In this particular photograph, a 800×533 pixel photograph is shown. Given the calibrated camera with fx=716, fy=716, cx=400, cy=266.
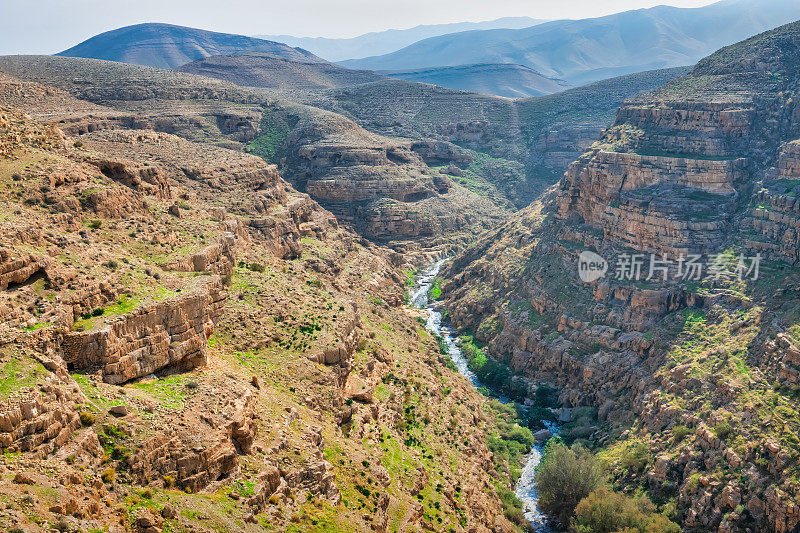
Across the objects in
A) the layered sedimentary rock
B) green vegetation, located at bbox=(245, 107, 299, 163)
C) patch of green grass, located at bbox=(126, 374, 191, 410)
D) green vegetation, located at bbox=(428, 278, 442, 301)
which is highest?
green vegetation, located at bbox=(245, 107, 299, 163)

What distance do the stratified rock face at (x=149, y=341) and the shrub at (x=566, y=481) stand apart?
28484mm

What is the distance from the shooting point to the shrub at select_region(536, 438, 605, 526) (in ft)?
173

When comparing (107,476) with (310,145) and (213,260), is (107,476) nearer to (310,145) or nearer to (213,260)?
(213,260)

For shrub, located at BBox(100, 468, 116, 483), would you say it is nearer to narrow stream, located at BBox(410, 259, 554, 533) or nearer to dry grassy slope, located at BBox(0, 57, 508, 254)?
narrow stream, located at BBox(410, 259, 554, 533)

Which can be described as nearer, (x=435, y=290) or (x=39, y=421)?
(x=39, y=421)

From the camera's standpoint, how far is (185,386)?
36250mm

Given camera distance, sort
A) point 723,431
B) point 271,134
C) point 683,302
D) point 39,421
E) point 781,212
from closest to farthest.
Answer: point 39,421 → point 723,431 → point 781,212 → point 683,302 → point 271,134

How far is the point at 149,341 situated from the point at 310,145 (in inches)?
3906

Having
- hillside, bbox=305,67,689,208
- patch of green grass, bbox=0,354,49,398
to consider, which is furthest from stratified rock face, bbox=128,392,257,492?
hillside, bbox=305,67,689,208

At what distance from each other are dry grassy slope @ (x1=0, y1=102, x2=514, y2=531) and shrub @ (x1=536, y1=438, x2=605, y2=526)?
399cm

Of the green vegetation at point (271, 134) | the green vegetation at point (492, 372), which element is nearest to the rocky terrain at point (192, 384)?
the green vegetation at point (492, 372)

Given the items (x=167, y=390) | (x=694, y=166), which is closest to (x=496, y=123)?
(x=694, y=166)

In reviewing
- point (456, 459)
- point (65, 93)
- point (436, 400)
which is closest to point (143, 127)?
point (65, 93)

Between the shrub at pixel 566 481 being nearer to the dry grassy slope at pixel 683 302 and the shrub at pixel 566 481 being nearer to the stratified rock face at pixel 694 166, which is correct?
the dry grassy slope at pixel 683 302
